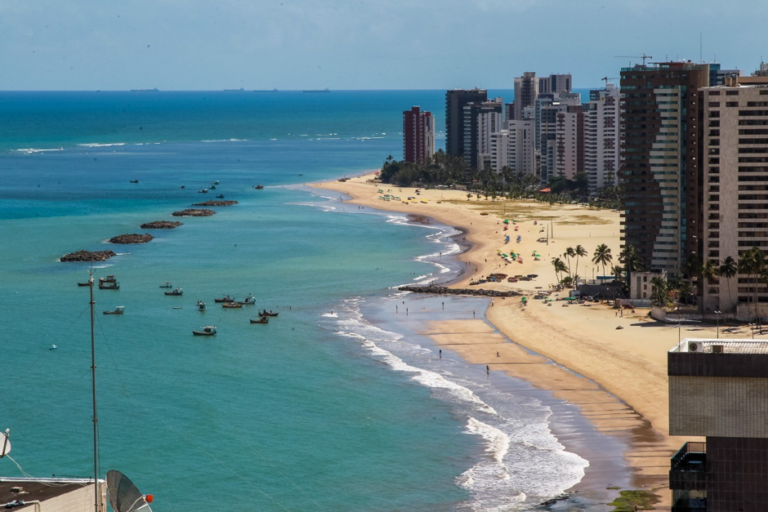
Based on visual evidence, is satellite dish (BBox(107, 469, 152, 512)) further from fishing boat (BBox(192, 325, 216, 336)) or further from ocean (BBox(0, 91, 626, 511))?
fishing boat (BBox(192, 325, 216, 336))

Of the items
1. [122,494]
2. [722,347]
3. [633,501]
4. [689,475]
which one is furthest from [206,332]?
[122,494]

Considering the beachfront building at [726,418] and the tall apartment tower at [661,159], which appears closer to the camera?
the beachfront building at [726,418]

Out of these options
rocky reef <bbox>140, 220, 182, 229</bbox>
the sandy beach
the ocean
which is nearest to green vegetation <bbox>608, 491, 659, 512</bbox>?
the sandy beach

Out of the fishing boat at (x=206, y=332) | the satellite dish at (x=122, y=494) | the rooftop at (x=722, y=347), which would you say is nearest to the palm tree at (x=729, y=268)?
the fishing boat at (x=206, y=332)

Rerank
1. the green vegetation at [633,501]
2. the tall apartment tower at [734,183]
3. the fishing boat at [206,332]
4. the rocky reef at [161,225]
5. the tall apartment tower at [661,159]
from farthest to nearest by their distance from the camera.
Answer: the rocky reef at [161,225] < the tall apartment tower at [661,159] < the fishing boat at [206,332] < the tall apartment tower at [734,183] < the green vegetation at [633,501]

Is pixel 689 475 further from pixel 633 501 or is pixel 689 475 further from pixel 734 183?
pixel 734 183

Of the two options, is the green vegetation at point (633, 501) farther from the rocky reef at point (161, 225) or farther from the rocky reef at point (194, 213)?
the rocky reef at point (194, 213)

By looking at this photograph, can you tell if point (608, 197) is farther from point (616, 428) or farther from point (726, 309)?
point (616, 428)
